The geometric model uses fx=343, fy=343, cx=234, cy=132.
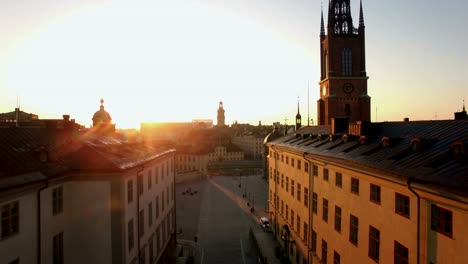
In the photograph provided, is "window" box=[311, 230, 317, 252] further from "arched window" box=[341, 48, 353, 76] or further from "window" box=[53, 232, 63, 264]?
"arched window" box=[341, 48, 353, 76]

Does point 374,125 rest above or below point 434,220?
above

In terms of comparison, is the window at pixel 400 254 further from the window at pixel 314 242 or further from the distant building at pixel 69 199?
the distant building at pixel 69 199

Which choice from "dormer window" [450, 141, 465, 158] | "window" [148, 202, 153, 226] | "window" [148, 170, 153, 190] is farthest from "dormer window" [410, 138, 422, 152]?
"window" [148, 202, 153, 226]

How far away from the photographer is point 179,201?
6900 cm

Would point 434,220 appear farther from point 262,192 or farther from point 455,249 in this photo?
point 262,192

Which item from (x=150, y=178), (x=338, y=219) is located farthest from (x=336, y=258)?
(x=150, y=178)

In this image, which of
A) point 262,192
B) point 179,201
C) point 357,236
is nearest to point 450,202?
point 357,236

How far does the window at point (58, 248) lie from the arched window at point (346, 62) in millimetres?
48919

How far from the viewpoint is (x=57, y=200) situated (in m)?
17.7

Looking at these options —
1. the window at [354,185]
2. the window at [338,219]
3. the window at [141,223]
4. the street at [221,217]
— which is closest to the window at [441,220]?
the window at [354,185]

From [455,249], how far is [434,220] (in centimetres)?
149

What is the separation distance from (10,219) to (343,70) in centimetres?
5189

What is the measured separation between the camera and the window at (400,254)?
14984 mm

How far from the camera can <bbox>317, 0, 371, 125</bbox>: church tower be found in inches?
2133
